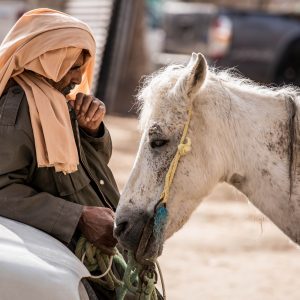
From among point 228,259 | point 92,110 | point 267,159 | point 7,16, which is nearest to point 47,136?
point 92,110

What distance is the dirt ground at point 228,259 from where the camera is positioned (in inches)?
238

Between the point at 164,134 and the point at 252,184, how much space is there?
38 centimetres

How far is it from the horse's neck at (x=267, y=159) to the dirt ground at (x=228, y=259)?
169 cm

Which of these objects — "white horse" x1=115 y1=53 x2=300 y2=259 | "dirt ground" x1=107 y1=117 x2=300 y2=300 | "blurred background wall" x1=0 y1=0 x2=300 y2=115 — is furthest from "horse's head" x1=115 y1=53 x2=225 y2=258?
"blurred background wall" x1=0 y1=0 x2=300 y2=115

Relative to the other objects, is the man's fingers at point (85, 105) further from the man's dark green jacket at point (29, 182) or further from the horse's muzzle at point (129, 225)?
the horse's muzzle at point (129, 225)

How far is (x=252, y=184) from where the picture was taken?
3219 mm

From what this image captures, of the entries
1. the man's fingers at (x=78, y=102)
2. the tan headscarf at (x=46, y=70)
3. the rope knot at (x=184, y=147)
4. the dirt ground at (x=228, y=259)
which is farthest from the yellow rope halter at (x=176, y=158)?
the dirt ground at (x=228, y=259)

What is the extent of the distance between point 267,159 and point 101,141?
0.69 metres

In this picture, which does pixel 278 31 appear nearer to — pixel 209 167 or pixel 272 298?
pixel 272 298

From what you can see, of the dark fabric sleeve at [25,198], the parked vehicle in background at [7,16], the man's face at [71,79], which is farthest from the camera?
the parked vehicle in background at [7,16]

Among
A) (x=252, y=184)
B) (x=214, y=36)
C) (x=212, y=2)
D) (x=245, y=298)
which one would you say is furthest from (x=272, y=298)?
(x=212, y=2)

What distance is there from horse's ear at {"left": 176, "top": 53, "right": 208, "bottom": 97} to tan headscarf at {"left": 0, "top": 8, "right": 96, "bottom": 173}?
1.37 feet

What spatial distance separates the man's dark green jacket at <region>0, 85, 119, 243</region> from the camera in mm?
3090

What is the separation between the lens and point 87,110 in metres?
3.38
